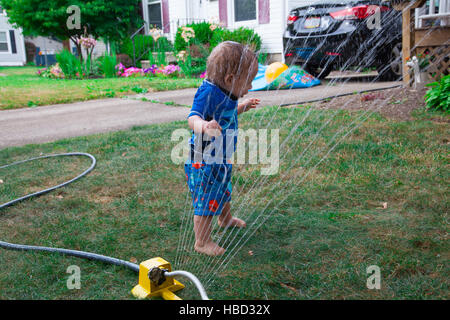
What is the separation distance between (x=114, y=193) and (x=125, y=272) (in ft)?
3.95

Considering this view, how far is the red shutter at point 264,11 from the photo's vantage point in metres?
11.0

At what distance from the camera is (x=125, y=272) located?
7.03 feet

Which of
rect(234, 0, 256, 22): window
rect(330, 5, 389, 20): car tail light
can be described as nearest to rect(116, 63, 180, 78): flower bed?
rect(234, 0, 256, 22): window

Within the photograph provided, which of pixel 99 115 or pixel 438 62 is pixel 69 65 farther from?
pixel 438 62

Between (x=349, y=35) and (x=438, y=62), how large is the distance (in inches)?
68.0

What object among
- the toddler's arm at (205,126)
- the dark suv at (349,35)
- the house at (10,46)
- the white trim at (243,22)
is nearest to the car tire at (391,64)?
the dark suv at (349,35)

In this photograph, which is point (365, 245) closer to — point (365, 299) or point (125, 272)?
point (365, 299)

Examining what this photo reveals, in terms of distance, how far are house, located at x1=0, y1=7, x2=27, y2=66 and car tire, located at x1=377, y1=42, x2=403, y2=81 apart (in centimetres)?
2512

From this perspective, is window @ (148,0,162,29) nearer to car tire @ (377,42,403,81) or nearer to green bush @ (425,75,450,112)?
car tire @ (377,42,403,81)

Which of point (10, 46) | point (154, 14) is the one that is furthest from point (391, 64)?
point (10, 46)

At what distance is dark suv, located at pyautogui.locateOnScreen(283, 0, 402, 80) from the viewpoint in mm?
7352

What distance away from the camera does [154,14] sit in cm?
1579

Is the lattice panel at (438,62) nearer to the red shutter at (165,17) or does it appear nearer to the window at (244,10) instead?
the window at (244,10)

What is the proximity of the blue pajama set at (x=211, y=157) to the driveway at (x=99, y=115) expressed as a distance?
3.32 metres
